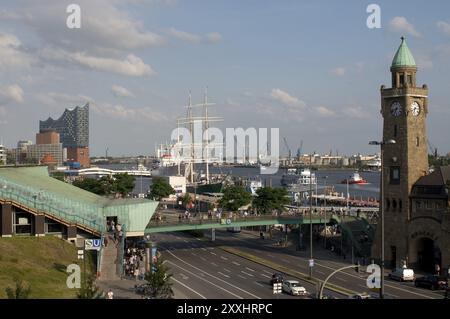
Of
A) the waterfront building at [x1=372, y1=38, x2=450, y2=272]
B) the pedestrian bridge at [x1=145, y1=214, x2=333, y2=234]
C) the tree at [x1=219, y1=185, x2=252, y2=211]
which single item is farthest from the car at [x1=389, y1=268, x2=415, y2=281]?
the tree at [x1=219, y1=185, x2=252, y2=211]

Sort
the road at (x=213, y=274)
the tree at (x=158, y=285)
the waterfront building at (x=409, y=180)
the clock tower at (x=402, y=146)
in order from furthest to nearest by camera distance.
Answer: the clock tower at (x=402, y=146) < the waterfront building at (x=409, y=180) < the road at (x=213, y=274) < the tree at (x=158, y=285)

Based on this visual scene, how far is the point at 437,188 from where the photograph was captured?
70.4m

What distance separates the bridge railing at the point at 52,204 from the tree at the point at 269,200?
1874 inches

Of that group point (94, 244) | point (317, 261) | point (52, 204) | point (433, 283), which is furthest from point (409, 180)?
point (52, 204)

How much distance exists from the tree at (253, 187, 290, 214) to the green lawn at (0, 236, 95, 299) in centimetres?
5225

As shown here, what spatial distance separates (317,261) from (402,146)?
57.2 feet

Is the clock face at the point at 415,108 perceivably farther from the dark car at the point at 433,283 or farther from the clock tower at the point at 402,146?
the dark car at the point at 433,283

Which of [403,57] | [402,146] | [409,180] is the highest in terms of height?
[403,57]

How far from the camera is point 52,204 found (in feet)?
205

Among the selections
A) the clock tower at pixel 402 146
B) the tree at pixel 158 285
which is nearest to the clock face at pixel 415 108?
the clock tower at pixel 402 146

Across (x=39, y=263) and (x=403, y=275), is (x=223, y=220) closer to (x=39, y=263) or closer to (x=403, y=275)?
(x=403, y=275)

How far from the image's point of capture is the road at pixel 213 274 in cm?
5522

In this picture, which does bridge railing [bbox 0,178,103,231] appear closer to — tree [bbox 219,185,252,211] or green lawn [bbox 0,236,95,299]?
green lawn [bbox 0,236,95,299]

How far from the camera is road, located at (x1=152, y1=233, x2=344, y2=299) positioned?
55.2 meters
